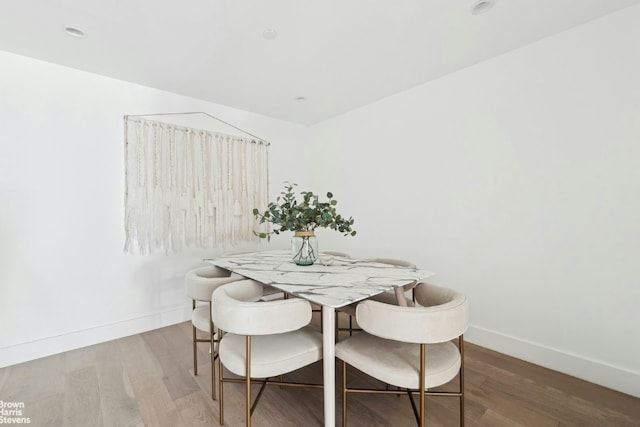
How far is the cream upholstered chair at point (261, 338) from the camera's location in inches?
49.5

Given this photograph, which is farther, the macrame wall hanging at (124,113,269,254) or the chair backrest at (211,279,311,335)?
the macrame wall hanging at (124,113,269,254)

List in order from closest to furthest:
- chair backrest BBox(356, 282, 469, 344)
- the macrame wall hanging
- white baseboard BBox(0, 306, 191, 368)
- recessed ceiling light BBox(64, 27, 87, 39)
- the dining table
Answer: chair backrest BBox(356, 282, 469, 344), the dining table, recessed ceiling light BBox(64, 27, 87, 39), white baseboard BBox(0, 306, 191, 368), the macrame wall hanging

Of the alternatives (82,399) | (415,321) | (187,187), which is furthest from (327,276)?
(187,187)

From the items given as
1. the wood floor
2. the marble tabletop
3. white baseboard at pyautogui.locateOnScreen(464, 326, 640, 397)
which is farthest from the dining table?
white baseboard at pyautogui.locateOnScreen(464, 326, 640, 397)

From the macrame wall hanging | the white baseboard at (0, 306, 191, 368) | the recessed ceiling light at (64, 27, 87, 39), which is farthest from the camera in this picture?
the macrame wall hanging

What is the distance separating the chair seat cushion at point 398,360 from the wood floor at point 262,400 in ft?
1.51

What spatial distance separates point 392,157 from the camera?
3.13 metres

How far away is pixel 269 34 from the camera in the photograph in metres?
2.00

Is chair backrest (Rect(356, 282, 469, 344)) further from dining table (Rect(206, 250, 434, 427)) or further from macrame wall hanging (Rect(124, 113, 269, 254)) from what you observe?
macrame wall hanging (Rect(124, 113, 269, 254))

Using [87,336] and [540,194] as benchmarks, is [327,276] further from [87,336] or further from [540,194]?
[87,336]

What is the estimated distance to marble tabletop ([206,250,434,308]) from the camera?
4.45 feet

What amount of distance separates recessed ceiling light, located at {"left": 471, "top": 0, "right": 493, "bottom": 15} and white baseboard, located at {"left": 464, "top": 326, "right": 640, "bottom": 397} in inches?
95.6

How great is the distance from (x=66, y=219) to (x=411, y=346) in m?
2.91

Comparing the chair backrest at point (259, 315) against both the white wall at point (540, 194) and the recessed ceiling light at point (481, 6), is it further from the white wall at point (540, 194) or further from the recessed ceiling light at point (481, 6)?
the recessed ceiling light at point (481, 6)
